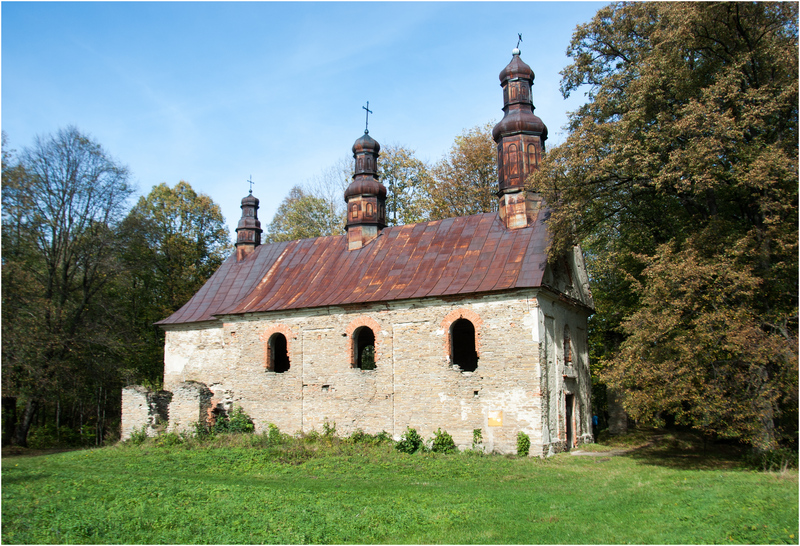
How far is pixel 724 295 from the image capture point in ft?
37.5

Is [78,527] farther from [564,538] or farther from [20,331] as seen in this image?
[20,331]

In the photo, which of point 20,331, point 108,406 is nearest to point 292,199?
point 108,406

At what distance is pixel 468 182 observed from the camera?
27297mm

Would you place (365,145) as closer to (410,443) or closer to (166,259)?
(410,443)

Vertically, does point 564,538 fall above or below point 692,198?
below

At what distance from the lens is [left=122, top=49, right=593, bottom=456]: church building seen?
14.6m

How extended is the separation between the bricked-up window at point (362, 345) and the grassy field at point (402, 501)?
369cm

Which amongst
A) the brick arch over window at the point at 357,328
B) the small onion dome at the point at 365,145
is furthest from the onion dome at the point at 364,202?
the brick arch over window at the point at 357,328

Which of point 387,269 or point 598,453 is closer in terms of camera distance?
point 598,453

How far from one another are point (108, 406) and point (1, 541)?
22671mm

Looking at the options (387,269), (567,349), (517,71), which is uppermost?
(517,71)

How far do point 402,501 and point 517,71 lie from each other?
1421 centimetres

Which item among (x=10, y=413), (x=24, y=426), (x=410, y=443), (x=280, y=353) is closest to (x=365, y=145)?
(x=280, y=353)

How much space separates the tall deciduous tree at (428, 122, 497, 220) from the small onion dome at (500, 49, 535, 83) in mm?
8262
